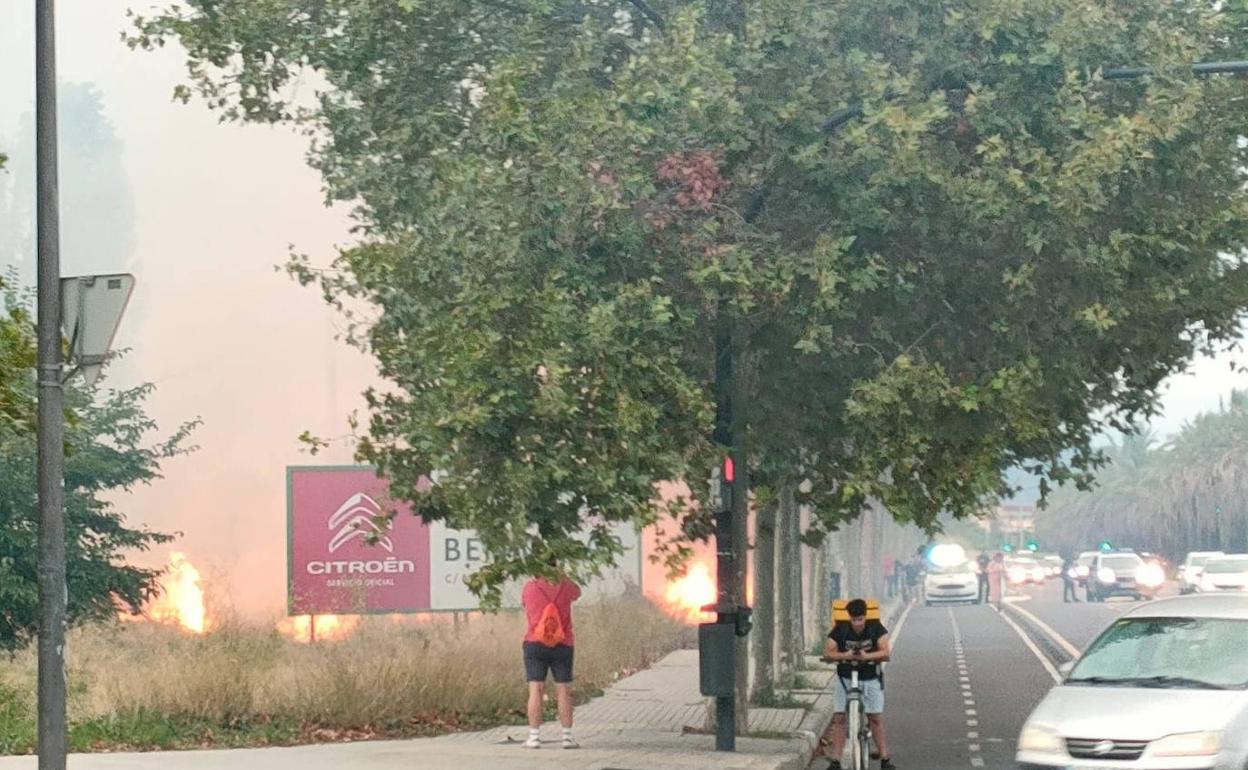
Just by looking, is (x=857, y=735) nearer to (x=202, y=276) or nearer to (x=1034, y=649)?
(x=1034, y=649)

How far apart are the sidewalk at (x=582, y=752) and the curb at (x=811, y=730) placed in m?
0.03

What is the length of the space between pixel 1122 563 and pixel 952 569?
822 cm

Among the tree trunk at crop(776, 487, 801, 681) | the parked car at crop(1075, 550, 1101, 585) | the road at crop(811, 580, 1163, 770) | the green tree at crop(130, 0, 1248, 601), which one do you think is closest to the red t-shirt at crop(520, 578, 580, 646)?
the green tree at crop(130, 0, 1248, 601)

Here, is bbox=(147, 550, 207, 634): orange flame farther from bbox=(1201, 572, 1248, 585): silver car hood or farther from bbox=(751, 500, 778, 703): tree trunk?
bbox=(1201, 572, 1248, 585): silver car hood

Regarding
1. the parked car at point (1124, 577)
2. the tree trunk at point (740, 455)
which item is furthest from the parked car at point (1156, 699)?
the parked car at point (1124, 577)

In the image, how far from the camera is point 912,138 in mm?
16359

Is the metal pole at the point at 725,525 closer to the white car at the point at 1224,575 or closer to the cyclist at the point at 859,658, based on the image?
the cyclist at the point at 859,658

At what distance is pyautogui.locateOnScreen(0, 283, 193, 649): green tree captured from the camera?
28.8 metres

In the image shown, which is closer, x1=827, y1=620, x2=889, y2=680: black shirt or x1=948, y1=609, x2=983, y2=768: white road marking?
x1=827, y1=620, x2=889, y2=680: black shirt

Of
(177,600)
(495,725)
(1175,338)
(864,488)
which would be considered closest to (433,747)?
(495,725)

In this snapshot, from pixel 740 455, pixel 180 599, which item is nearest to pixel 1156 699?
pixel 740 455

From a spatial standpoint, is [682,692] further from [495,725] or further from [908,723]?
[495,725]

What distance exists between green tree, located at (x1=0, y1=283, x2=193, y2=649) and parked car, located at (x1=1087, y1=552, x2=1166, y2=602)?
39803mm

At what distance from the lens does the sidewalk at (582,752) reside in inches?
668
